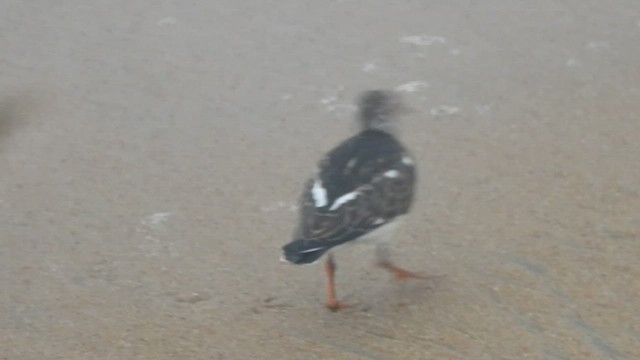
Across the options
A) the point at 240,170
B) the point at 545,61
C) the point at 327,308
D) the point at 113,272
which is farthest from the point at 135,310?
the point at 545,61

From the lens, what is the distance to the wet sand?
4.80 metres

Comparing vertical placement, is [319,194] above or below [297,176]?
above

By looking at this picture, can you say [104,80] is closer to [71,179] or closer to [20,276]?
[71,179]

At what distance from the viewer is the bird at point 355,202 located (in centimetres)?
468

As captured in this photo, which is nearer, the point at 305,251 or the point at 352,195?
the point at 305,251

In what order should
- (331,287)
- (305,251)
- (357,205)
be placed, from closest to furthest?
(305,251) → (357,205) → (331,287)

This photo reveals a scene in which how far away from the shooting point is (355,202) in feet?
15.7

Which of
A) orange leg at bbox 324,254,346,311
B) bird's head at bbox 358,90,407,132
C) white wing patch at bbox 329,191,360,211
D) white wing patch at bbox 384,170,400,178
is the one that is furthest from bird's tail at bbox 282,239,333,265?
bird's head at bbox 358,90,407,132

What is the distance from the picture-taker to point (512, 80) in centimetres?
720

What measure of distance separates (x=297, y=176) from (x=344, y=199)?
1448 mm

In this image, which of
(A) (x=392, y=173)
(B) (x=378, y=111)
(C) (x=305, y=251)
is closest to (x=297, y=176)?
(B) (x=378, y=111)

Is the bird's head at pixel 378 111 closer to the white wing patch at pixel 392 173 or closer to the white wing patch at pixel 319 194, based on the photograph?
the white wing patch at pixel 392 173

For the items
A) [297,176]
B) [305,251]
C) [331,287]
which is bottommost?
[297,176]

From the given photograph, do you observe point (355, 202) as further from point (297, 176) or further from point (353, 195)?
point (297, 176)
